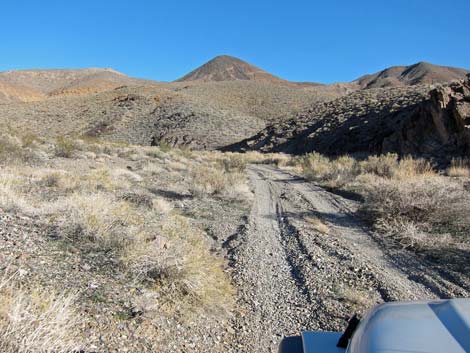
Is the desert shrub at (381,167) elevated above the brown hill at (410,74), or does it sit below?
below

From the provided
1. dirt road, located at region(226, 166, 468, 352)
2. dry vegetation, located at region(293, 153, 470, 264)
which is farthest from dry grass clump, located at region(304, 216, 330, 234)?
dry vegetation, located at region(293, 153, 470, 264)

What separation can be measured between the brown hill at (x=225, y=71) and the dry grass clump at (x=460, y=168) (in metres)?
152

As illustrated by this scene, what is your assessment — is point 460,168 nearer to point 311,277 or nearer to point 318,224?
point 318,224

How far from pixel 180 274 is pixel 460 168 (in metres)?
14.4

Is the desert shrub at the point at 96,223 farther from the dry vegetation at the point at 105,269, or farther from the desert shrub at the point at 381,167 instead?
the desert shrub at the point at 381,167

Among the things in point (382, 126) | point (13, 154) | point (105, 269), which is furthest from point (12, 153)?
point (382, 126)

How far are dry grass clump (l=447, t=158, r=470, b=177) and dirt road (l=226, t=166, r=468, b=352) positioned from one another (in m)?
7.92

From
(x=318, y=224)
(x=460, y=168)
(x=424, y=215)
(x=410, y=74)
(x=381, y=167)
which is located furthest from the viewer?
(x=410, y=74)

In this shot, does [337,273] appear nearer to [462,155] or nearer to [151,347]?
[151,347]

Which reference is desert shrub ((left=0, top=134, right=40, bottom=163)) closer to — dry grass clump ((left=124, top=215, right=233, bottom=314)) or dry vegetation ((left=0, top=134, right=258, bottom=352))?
dry vegetation ((left=0, top=134, right=258, bottom=352))

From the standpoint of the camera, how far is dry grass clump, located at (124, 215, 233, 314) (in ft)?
14.1

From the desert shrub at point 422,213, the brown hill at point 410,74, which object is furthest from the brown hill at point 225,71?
the desert shrub at point 422,213

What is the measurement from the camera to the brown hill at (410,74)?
136 metres

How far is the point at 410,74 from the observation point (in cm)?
15538
